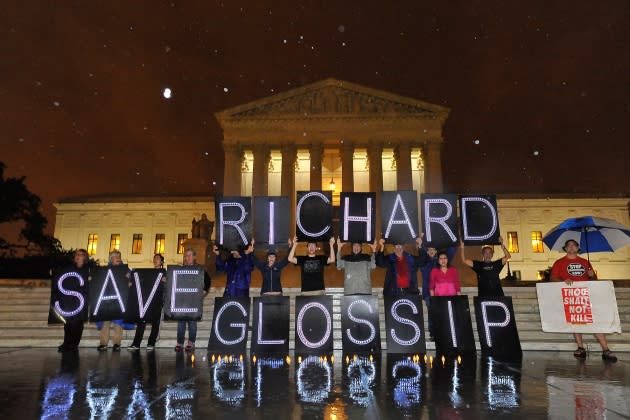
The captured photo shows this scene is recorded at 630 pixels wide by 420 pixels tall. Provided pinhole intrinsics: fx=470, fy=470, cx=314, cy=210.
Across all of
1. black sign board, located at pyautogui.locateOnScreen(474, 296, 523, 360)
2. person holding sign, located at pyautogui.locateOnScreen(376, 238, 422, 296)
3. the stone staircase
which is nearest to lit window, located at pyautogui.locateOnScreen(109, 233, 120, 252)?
the stone staircase

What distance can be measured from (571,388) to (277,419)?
148 inches

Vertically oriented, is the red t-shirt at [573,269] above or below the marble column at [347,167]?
below

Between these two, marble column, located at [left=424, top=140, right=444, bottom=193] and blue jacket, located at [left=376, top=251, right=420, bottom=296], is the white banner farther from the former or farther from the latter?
marble column, located at [left=424, top=140, right=444, bottom=193]

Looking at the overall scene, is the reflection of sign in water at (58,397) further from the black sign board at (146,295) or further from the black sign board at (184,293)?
the black sign board at (146,295)

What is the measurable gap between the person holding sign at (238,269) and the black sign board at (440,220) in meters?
3.98

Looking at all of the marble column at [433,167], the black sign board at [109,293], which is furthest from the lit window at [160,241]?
the black sign board at [109,293]

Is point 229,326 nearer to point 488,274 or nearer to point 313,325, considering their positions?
point 313,325

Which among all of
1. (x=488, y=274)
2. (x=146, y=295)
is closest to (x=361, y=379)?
(x=488, y=274)

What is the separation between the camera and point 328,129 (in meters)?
42.9

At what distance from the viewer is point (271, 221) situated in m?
10.5

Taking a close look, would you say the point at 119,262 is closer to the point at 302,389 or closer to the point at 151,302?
the point at 151,302

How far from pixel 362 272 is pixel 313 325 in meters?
1.82

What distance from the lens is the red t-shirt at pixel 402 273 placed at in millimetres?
10578

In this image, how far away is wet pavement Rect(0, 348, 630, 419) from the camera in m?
4.52
